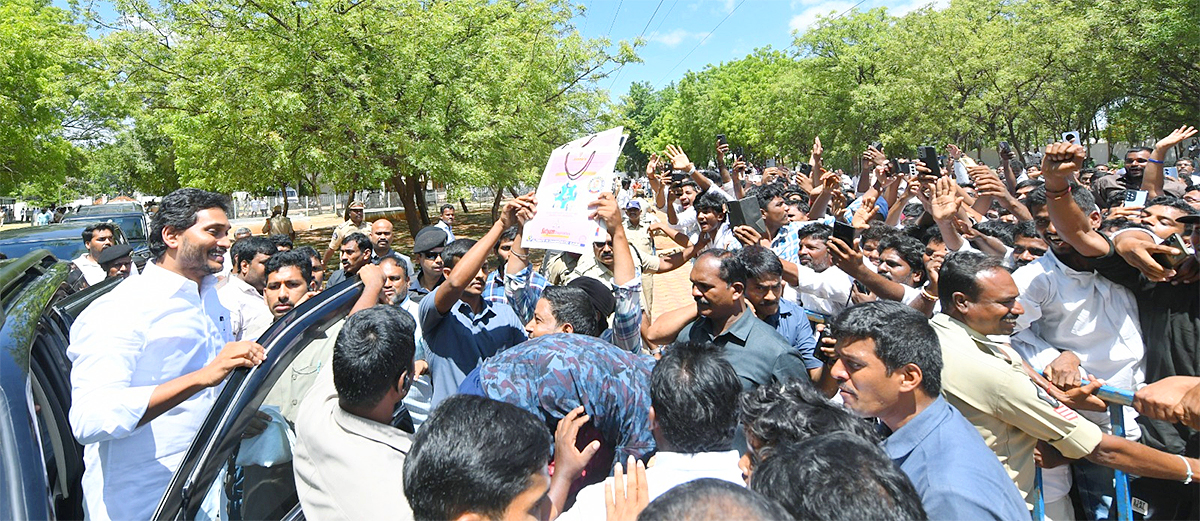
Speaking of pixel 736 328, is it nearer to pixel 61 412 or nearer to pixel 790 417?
pixel 790 417

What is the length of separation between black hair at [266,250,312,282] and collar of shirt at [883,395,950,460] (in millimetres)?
3717

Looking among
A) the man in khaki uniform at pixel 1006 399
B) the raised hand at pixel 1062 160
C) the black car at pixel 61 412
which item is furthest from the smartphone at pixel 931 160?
the black car at pixel 61 412

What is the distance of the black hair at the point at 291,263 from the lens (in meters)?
4.46

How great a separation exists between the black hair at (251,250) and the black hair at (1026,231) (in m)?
5.52

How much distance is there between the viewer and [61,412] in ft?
8.82

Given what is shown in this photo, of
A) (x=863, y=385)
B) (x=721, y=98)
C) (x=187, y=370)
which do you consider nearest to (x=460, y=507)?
(x=863, y=385)

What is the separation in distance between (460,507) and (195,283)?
7.04ft

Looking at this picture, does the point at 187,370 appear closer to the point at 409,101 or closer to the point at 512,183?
the point at 409,101

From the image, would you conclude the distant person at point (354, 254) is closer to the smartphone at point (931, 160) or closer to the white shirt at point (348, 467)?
the white shirt at point (348, 467)

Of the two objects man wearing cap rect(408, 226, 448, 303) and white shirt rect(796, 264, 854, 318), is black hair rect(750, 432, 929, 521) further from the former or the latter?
man wearing cap rect(408, 226, 448, 303)

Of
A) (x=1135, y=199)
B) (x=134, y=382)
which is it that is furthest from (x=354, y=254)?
(x=1135, y=199)

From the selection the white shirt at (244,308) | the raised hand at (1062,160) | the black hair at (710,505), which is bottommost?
the white shirt at (244,308)

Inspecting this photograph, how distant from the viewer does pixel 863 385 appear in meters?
2.37

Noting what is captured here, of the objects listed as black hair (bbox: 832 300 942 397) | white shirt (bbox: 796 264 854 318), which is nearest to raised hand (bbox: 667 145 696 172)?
white shirt (bbox: 796 264 854 318)
